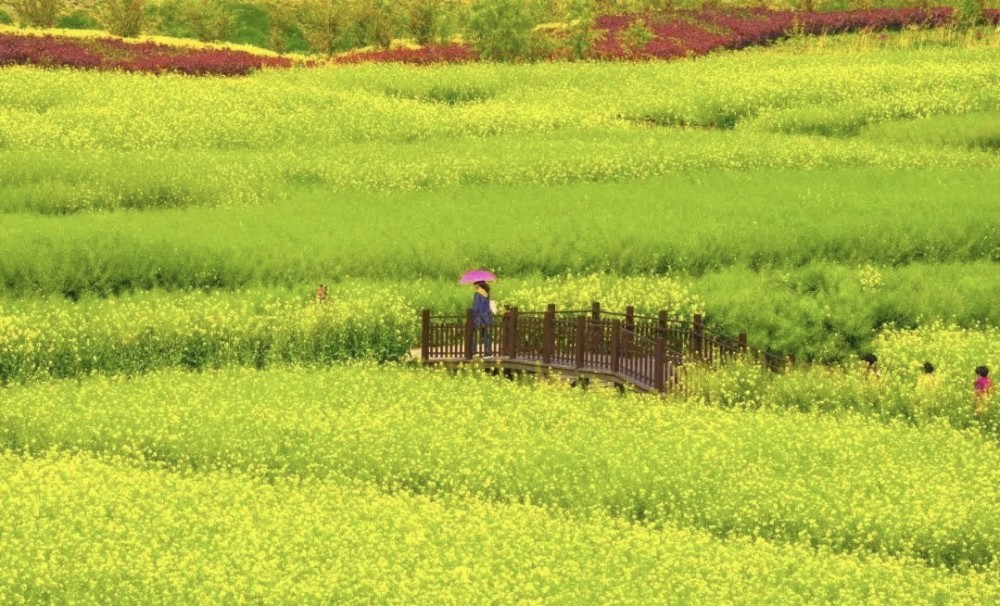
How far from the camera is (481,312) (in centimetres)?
4019

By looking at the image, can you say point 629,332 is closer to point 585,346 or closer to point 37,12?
point 585,346

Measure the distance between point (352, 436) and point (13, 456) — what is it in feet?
18.8

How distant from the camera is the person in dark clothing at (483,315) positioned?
40188 millimetres

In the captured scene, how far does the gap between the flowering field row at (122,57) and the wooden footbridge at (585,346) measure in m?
33.0

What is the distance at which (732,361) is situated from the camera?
129 feet

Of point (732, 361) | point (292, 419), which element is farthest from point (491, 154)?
point (292, 419)

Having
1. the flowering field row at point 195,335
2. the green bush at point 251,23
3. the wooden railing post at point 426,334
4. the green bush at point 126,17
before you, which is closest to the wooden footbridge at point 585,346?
the wooden railing post at point 426,334

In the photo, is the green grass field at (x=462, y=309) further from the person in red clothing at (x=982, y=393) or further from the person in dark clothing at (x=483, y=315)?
the person in dark clothing at (x=483, y=315)

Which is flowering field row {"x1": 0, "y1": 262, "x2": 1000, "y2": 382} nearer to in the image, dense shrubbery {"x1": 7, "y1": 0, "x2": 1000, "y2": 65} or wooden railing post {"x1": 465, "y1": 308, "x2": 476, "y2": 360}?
wooden railing post {"x1": 465, "y1": 308, "x2": 476, "y2": 360}

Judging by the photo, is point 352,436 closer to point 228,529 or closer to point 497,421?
point 497,421

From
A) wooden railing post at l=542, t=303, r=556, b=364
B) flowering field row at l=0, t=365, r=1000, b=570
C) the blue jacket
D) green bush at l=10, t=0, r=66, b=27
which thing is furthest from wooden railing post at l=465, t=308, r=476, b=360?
green bush at l=10, t=0, r=66, b=27

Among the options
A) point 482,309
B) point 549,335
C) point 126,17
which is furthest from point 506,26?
point 549,335

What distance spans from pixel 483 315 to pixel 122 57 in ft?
118

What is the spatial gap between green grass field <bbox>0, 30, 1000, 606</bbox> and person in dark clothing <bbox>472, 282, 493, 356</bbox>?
1115 millimetres
